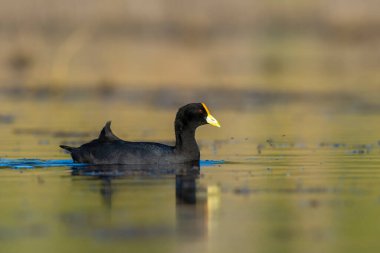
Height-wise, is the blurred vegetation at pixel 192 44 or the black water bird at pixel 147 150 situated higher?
the blurred vegetation at pixel 192 44

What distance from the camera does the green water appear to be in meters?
11.6

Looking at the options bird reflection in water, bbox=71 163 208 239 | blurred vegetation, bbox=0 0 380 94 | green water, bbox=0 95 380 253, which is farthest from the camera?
blurred vegetation, bbox=0 0 380 94

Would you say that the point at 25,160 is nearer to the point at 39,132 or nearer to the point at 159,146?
the point at 159,146

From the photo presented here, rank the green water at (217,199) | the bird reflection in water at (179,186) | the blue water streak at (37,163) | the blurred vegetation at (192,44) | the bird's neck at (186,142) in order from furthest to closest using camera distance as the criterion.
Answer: the blurred vegetation at (192,44) < the bird's neck at (186,142) < the blue water streak at (37,163) < the bird reflection in water at (179,186) < the green water at (217,199)

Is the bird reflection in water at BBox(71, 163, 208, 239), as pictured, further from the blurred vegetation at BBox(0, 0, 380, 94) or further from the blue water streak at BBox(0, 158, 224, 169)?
the blurred vegetation at BBox(0, 0, 380, 94)

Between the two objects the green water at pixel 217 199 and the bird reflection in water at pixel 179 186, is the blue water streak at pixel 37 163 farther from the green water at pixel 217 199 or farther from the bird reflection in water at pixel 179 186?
the bird reflection in water at pixel 179 186

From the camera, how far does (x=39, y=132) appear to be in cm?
2375

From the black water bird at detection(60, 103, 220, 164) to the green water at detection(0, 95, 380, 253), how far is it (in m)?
0.57

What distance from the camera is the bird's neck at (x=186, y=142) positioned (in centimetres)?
1811

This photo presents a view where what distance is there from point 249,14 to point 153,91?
21.3 meters

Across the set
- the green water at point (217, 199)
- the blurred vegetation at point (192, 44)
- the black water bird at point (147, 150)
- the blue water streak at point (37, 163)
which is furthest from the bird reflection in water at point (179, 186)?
the blurred vegetation at point (192, 44)

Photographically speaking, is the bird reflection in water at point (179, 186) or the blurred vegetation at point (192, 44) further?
the blurred vegetation at point (192, 44)

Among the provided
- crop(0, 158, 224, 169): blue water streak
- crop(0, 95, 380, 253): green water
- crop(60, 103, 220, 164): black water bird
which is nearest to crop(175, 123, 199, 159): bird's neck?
crop(60, 103, 220, 164): black water bird

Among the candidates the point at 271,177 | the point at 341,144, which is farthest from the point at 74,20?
the point at 271,177
